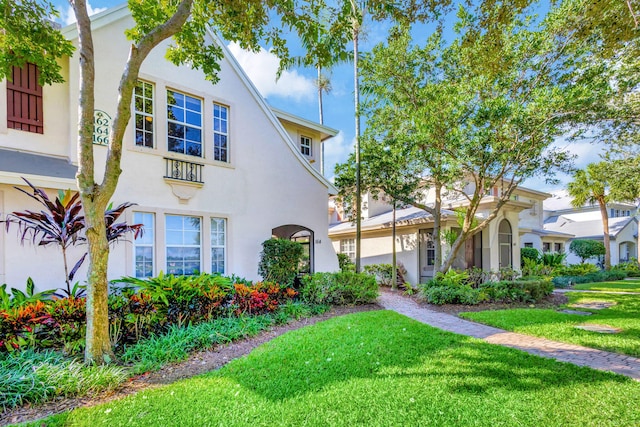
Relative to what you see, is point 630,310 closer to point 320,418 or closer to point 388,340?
point 388,340

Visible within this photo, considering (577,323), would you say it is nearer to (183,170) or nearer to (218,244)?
(218,244)

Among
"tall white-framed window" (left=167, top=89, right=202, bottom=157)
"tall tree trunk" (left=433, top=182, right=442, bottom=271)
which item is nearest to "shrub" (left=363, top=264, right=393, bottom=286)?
"tall tree trunk" (left=433, top=182, right=442, bottom=271)

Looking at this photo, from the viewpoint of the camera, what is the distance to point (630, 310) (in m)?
9.62

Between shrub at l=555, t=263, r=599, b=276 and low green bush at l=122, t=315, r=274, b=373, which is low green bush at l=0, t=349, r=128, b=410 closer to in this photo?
low green bush at l=122, t=315, r=274, b=373

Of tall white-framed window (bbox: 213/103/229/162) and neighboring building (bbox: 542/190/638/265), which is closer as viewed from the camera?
tall white-framed window (bbox: 213/103/229/162)

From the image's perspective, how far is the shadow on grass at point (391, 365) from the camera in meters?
4.35

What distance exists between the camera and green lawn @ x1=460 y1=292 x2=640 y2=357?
628 centimetres

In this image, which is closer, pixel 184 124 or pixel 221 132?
pixel 184 124

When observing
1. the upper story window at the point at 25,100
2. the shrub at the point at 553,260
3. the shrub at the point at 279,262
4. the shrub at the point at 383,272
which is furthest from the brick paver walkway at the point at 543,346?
the shrub at the point at 553,260

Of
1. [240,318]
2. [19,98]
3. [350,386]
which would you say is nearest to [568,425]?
[350,386]

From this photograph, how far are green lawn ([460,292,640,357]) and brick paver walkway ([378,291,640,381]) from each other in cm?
31

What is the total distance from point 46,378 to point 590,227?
→ 41840mm

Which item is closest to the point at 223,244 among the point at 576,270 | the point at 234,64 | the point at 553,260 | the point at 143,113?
the point at 143,113

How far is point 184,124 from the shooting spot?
9.03 m
